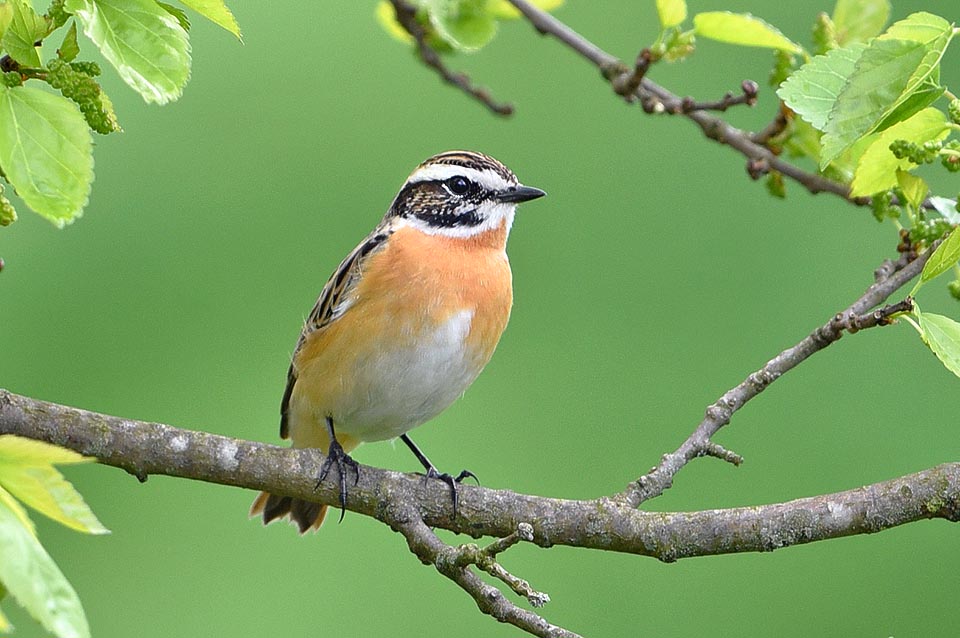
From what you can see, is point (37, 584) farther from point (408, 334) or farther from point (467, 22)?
point (467, 22)

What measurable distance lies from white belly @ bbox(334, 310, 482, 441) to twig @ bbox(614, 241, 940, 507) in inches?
40.3

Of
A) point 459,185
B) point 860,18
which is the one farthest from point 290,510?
point 860,18

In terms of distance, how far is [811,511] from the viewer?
2.57 metres

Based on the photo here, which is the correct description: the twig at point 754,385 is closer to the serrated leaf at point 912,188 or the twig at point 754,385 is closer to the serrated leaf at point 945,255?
the serrated leaf at point 912,188

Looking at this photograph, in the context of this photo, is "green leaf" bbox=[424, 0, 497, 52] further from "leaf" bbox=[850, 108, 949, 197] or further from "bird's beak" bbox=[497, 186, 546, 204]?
"leaf" bbox=[850, 108, 949, 197]

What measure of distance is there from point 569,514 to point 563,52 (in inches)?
161

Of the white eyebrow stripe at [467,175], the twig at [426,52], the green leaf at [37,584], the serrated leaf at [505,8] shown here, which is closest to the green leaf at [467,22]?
the serrated leaf at [505,8]

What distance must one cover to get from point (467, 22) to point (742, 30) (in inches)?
35.6

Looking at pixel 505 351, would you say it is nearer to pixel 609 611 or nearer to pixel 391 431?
pixel 609 611

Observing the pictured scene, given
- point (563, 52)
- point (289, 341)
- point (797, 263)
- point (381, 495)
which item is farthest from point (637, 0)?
point (381, 495)

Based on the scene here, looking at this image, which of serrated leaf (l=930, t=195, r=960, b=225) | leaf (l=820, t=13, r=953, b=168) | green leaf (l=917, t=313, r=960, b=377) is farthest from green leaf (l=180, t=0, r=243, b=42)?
serrated leaf (l=930, t=195, r=960, b=225)

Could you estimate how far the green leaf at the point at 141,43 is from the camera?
1871mm

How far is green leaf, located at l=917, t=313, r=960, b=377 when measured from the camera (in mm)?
2289

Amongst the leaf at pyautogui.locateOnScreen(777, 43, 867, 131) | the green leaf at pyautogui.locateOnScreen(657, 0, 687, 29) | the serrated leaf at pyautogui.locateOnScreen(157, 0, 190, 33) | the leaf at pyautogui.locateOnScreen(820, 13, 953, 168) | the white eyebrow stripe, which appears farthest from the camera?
the white eyebrow stripe
